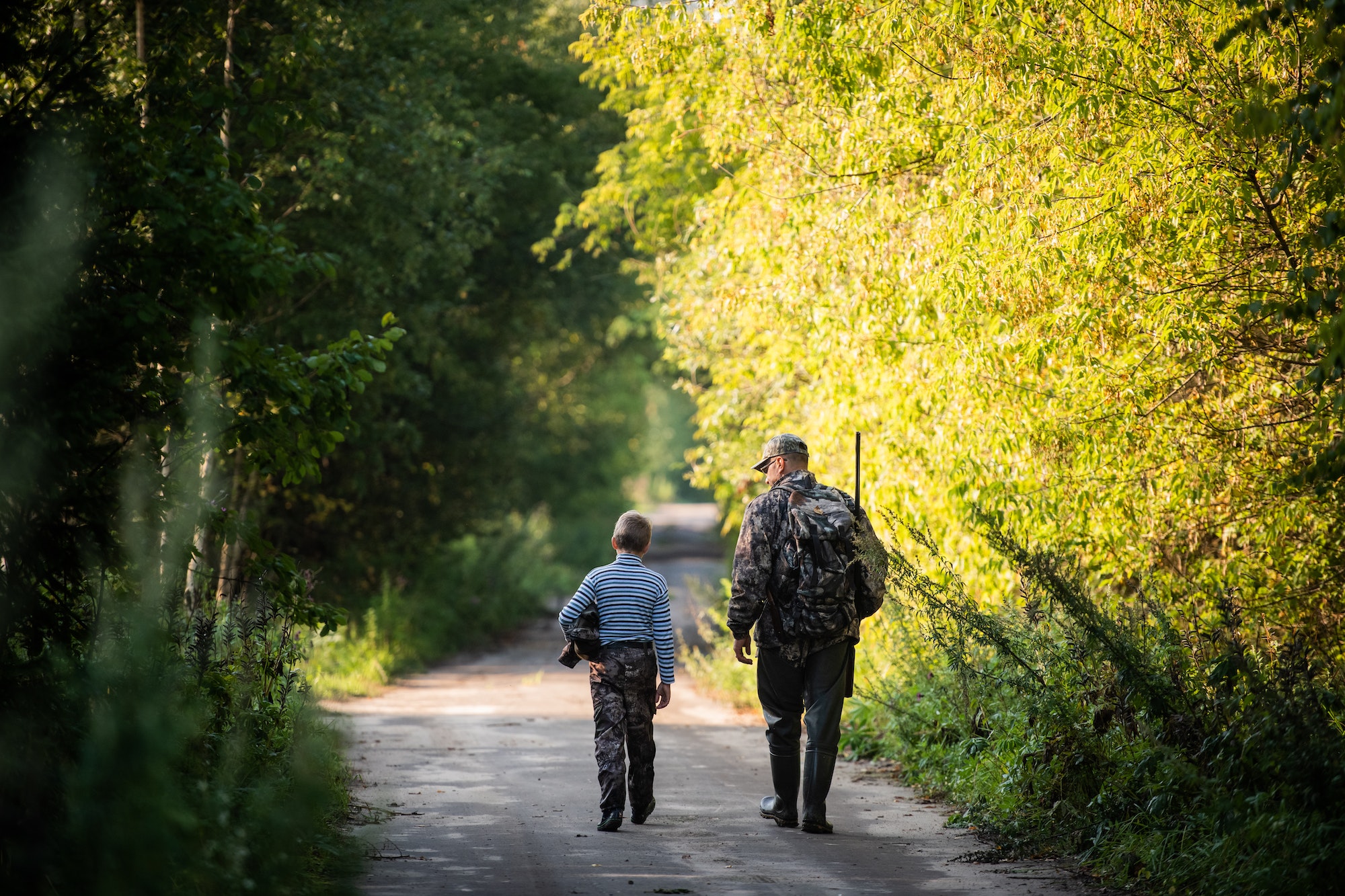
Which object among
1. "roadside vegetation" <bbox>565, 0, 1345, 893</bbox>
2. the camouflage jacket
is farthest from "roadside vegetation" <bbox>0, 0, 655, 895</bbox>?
"roadside vegetation" <bbox>565, 0, 1345, 893</bbox>

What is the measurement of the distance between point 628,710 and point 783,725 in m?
0.91

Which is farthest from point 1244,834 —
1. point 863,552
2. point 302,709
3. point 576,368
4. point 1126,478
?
point 576,368

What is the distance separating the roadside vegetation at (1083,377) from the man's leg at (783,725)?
88cm

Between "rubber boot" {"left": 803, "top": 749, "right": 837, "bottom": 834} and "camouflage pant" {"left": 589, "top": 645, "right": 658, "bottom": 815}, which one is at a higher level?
"camouflage pant" {"left": 589, "top": 645, "right": 658, "bottom": 815}

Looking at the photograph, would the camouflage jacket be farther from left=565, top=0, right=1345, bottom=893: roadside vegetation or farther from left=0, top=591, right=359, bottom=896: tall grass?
left=0, top=591, right=359, bottom=896: tall grass

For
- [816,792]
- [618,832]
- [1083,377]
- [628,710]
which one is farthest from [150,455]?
[1083,377]

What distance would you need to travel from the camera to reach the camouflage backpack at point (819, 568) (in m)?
7.16

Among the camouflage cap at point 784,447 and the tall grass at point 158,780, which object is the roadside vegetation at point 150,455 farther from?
the camouflage cap at point 784,447

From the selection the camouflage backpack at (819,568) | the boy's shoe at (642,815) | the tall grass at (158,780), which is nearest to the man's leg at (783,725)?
the camouflage backpack at (819,568)

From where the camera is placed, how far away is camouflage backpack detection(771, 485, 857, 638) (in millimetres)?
7164

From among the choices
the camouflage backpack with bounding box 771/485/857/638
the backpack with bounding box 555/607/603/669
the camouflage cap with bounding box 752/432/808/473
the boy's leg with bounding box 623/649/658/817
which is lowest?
the boy's leg with bounding box 623/649/658/817

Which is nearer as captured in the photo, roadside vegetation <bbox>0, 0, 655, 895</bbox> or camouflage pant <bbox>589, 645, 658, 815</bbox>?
roadside vegetation <bbox>0, 0, 655, 895</bbox>

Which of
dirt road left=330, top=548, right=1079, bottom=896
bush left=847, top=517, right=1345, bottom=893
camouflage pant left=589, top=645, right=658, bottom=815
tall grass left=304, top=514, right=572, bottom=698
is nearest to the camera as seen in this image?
bush left=847, top=517, right=1345, bottom=893

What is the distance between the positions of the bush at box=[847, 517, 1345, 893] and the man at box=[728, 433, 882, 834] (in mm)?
366
